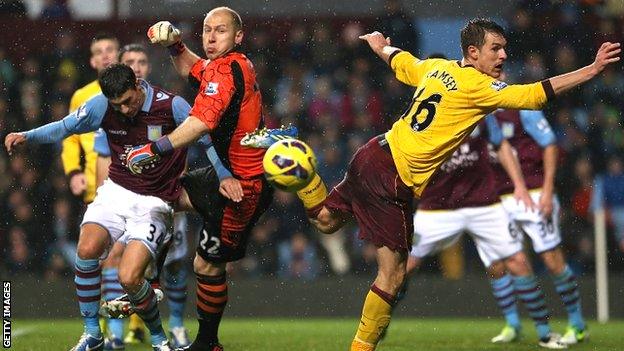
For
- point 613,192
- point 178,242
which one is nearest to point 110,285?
point 178,242

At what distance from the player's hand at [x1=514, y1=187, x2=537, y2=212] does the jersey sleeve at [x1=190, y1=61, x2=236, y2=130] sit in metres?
3.64

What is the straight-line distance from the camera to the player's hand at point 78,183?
10281 millimetres

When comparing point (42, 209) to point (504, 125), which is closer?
point (504, 125)

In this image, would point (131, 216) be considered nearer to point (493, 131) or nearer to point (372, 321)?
point (372, 321)

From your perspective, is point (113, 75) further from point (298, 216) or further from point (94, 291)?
point (298, 216)

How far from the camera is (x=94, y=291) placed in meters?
8.27

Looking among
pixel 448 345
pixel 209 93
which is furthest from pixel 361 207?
pixel 448 345

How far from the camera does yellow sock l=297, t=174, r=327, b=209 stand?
814cm

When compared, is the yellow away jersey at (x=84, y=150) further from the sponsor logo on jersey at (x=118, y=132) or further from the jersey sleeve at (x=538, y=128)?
the jersey sleeve at (x=538, y=128)

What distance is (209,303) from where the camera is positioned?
8219 mm

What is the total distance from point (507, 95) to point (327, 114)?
7.87 meters

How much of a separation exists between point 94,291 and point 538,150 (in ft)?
15.9

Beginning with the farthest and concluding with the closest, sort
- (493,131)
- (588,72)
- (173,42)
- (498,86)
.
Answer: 1. (493,131)
2. (173,42)
3. (498,86)
4. (588,72)

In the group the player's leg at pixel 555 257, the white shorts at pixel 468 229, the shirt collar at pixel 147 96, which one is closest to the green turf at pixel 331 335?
the player's leg at pixel 555 257
